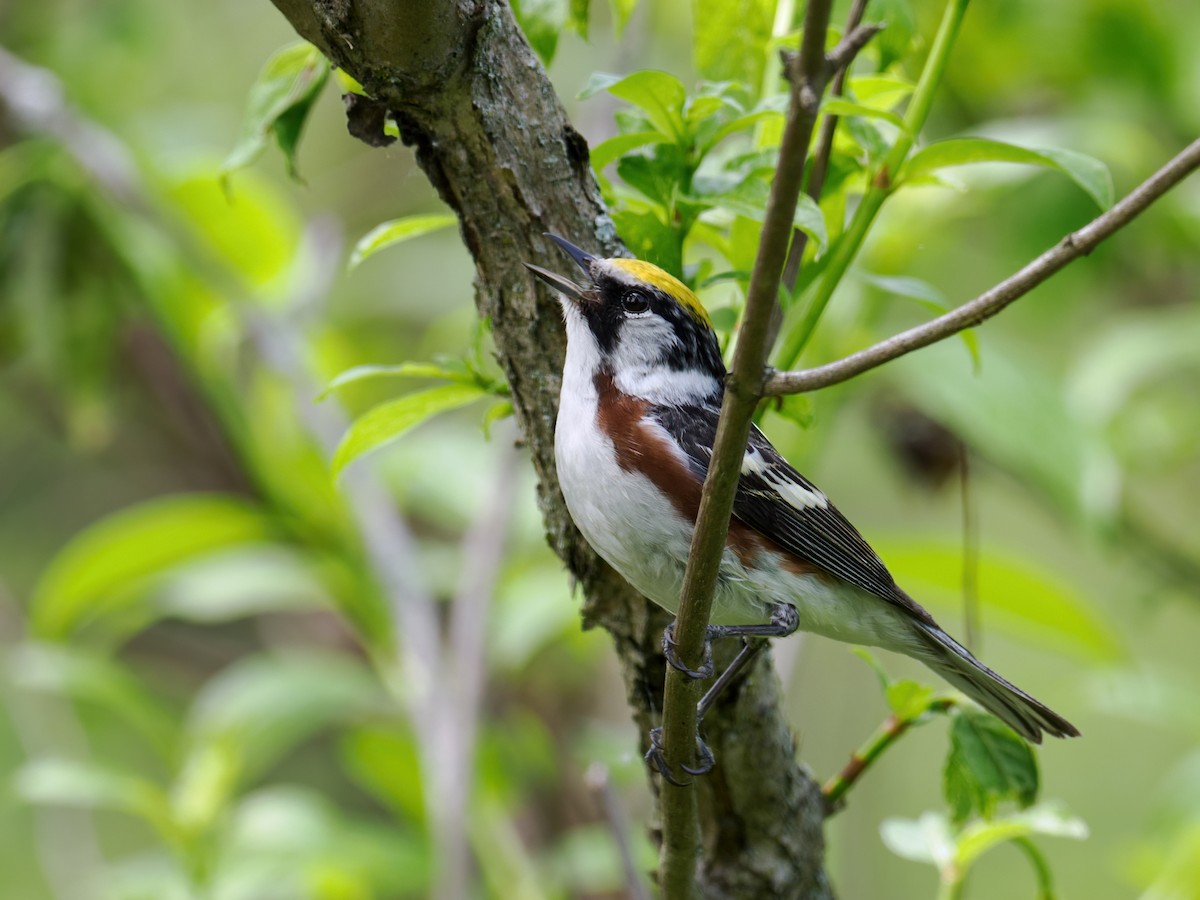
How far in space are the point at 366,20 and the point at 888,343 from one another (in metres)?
0.65

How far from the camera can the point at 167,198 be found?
3254 millimetres

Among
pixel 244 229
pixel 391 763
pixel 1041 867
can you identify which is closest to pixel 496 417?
pixel 1041 867

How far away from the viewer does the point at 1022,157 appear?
4.68 ft

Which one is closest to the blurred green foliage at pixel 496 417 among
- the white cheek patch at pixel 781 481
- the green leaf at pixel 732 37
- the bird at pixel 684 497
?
the green leaf at pixel 732 37

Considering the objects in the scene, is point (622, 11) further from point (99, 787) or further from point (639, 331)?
point (99, 787)

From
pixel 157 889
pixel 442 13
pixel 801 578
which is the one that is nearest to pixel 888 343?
pixel 442 13

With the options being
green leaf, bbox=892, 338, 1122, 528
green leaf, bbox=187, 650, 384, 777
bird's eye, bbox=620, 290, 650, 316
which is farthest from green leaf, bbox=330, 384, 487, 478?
green leaf, bbox=187, 650, 384, 777

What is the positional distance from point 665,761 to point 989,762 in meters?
0.44

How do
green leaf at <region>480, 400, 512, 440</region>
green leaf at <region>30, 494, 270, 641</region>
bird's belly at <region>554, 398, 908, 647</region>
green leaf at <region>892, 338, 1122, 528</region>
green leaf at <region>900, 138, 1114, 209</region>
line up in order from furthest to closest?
green leaf at <region>30, 494, 270, 641</region> → green leaf at <region>892, 338, 1122, 528</region> → green leaf at <region>480, 400, 512, 440</region> → bird's belly at <region>554, 398, 908, 647</region> → green leaf at <region>900, 138, 1114, 209</region>

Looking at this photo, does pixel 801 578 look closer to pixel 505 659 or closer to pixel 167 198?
pixel 505 659

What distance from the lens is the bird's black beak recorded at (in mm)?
1453

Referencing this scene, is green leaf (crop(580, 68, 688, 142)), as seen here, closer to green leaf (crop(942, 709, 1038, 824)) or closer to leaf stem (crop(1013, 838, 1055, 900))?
green leaf (crop(942, 709, 1038, 824))

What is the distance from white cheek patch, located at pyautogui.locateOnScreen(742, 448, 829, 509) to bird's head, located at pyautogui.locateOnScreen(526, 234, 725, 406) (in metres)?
0.14

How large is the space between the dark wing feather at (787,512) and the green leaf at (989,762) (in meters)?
0.31
